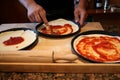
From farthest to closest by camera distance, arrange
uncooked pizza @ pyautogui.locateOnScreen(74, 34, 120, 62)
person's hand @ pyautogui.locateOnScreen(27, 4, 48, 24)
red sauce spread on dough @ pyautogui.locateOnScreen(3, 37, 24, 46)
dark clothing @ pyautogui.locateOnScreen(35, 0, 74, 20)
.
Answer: dark clothing @ pyautogui.locateOnScreen(35, 0, 74, 20)
person's hand @ pyautogui.locateOnScreen(27, 4, 48, 24)
red sauce spread on dough @ pyautogui.locateOnScreen(3, 37, 24, 46)
uncooked pizza @ pyautogui.locateOnScreen(74, 34, 120, 62)

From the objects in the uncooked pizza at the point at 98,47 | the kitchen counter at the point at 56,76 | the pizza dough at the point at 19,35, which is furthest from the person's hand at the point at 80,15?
the kitchen counter at the point at 56,76

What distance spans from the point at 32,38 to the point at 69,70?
332 millimetres

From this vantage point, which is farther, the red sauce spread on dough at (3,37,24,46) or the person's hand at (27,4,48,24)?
the person's hand at (27,4,48,24)

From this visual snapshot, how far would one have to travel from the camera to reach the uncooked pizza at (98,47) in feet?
2.36

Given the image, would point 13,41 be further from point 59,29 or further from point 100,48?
point 100,48

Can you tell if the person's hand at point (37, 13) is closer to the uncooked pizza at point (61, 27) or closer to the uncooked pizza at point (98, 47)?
the uncooked pizza at point (61, 27)

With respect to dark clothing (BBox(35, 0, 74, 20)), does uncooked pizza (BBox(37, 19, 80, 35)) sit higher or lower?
lower

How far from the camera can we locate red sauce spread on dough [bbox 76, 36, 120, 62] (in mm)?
721

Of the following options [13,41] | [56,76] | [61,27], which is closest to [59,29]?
[61,27]

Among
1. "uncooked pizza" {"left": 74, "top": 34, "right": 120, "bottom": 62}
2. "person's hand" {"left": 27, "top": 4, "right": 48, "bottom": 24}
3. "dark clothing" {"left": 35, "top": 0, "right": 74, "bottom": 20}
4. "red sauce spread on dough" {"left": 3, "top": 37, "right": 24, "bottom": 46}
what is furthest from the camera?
"dark clothing" {"left": 35, "top": 0, "right": 74, "bottom": 20}

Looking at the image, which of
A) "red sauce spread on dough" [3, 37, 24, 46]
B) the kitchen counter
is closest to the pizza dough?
"red sauce spread on dough" [3, 37, 24, 46]

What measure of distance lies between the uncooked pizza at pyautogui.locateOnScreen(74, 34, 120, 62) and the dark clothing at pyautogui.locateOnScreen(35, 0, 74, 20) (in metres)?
0.43

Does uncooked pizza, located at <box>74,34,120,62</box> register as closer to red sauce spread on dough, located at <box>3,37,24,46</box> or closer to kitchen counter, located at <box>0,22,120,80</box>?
kitchen counter, located at <box>0,22,120,80</box>

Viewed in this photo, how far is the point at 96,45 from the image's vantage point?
0.82 m
